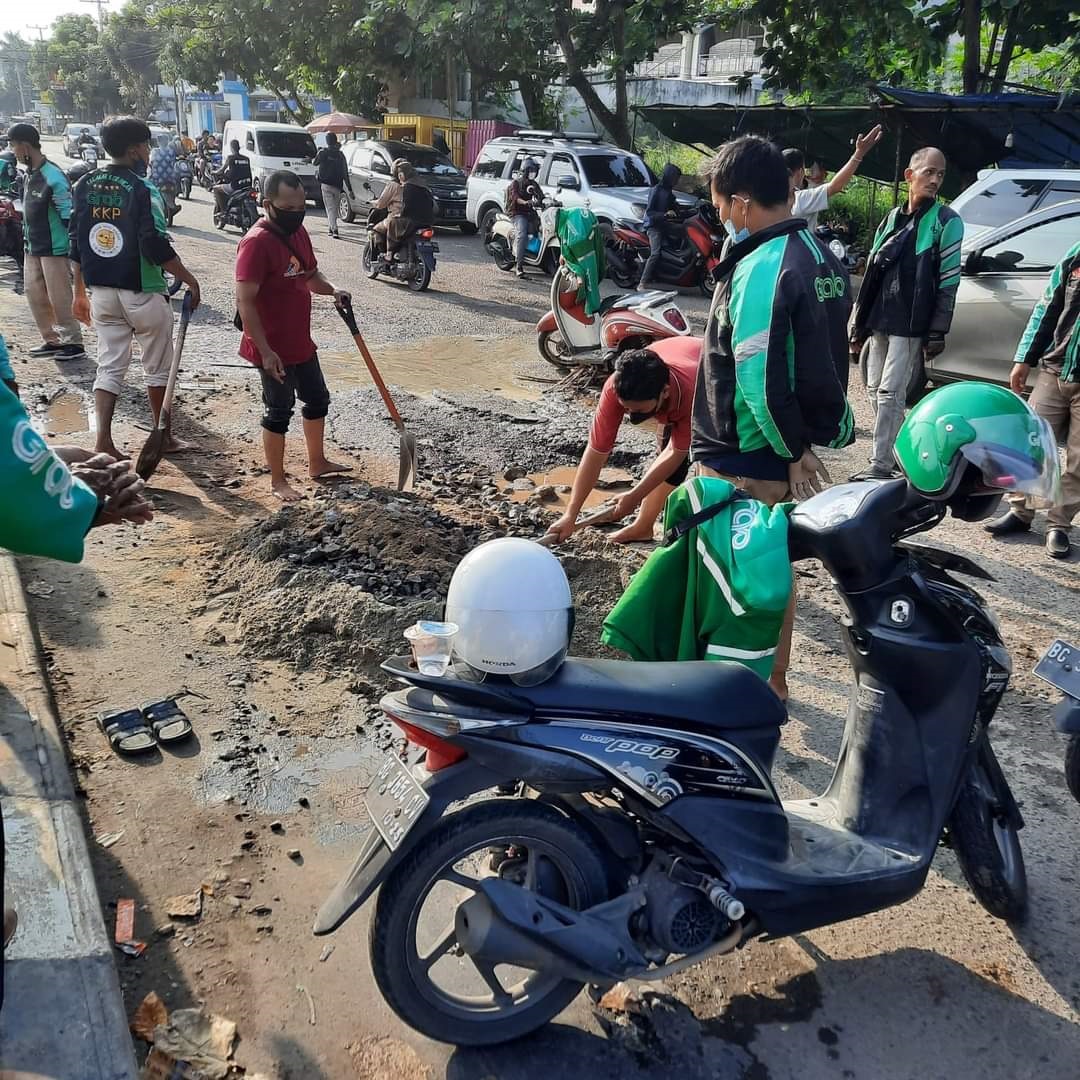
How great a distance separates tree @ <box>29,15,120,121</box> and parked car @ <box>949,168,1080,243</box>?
65752 millimetres

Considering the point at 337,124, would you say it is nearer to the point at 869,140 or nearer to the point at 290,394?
the point at 869,140

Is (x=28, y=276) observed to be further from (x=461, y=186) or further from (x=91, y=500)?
(x=461, y=186)

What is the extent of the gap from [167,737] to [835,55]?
1624 cm

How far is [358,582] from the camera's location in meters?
4.24

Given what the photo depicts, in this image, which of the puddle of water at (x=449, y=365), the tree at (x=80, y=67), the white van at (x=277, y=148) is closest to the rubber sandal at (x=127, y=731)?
the puddle of water at (x=449, y=365)

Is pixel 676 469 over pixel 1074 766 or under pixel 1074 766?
over

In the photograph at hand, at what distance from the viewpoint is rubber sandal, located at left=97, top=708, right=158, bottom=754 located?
3271 millimetres

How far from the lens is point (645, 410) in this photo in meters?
3.95

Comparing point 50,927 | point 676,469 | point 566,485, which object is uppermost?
point 676,469

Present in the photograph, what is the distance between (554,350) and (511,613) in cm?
Result: 717

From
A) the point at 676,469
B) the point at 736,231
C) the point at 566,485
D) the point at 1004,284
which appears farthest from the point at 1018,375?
the point at 736,231

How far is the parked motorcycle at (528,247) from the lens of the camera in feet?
45.0

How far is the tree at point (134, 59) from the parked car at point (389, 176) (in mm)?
43373

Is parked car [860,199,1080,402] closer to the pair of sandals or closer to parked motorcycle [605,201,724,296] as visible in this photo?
parked motorcycle [605,201,724,296]
